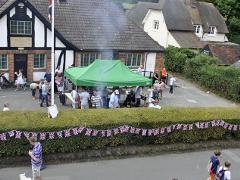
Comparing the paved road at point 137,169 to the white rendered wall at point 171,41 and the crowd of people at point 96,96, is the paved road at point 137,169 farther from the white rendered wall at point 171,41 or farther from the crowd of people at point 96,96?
the white rendered wall at point 171,41

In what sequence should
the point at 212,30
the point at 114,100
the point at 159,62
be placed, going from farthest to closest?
the point at 212,30, the point at 159,62, the point at 114,100

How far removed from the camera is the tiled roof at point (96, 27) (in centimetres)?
2767

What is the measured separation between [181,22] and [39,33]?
21910mm

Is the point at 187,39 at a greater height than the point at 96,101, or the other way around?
the point at 187,39

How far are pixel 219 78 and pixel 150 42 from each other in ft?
17.3

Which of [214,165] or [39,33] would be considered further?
[39,33]

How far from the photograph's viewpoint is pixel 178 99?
26.2 m

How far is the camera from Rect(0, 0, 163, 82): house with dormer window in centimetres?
2558

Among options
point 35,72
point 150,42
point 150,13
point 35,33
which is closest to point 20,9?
point 35,33

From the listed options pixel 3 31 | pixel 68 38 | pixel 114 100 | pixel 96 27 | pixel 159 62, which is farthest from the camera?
pixel 159 62

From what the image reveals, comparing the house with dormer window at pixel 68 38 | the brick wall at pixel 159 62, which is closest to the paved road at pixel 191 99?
the brick wall at pixel 159 62

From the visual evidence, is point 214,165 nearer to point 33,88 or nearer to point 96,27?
point 33,88

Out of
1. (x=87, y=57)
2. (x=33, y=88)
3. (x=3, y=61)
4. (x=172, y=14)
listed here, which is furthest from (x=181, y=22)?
(x=33, y=88)

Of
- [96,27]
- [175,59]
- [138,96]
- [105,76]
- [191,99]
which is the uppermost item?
[96,27]
